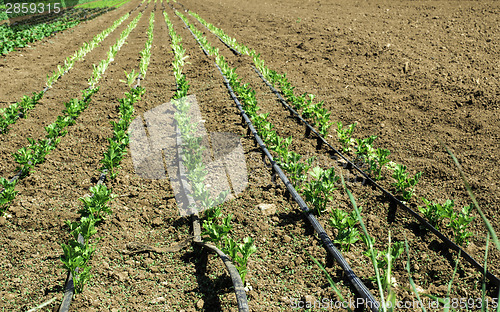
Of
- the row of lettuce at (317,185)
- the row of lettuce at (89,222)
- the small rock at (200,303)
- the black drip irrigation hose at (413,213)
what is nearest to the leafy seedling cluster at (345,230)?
the row of lettuce at (317,185)

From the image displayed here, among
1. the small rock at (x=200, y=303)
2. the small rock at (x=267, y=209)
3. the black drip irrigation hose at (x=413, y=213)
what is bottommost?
the small rock at (x=200, y=303)

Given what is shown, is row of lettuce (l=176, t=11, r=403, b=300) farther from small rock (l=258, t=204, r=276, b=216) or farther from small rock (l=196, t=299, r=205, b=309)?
small rock (l=196, t=299, r=205, b=309)

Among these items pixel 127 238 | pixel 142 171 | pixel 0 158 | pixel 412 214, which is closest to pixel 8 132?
pixel 0 158

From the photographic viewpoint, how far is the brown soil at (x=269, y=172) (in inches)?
97.5

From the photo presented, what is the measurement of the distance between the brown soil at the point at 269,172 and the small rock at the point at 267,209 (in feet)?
0.24

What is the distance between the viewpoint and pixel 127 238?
2.99 m

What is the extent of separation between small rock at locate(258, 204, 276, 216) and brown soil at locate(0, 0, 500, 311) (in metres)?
0.07

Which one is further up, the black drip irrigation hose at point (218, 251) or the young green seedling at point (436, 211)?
the young green seedling at point (436, 211)

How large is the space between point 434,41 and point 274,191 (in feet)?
21.5

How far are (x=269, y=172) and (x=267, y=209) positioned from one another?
747 mm

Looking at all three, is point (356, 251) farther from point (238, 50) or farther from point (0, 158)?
point (238, 50)

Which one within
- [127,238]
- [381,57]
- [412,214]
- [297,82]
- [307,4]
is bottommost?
[127,238]

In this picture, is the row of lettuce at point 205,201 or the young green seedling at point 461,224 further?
the young green seedling at point 461,224

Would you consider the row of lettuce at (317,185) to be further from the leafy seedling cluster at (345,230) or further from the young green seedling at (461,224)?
the young green seedling at (461,224)
